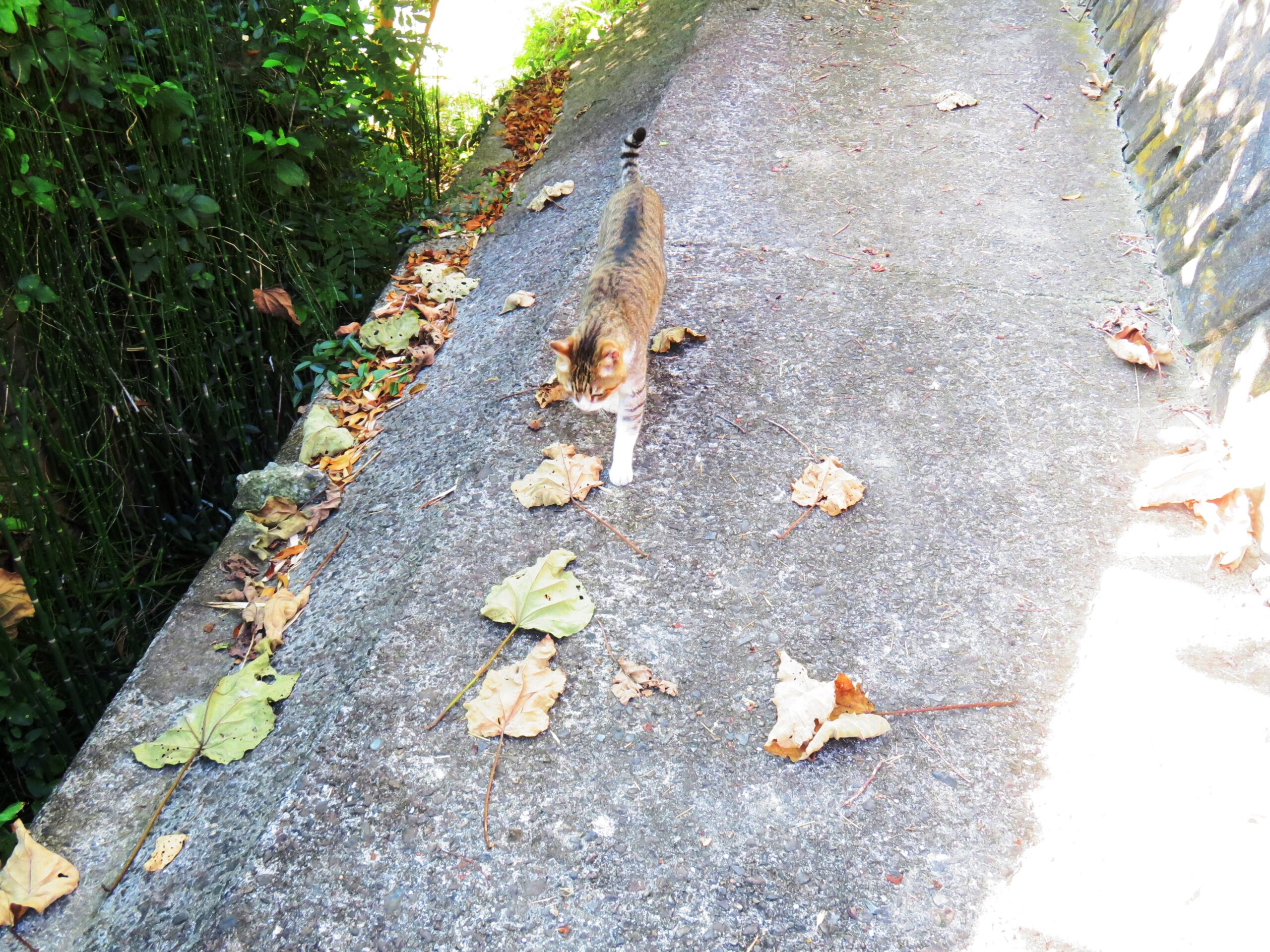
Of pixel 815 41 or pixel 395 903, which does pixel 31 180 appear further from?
pixel 815 41

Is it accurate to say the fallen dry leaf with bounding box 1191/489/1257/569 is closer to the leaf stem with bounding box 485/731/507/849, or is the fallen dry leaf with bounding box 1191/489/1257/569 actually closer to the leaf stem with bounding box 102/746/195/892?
the leaf stem with bounding box 485/731/507/849

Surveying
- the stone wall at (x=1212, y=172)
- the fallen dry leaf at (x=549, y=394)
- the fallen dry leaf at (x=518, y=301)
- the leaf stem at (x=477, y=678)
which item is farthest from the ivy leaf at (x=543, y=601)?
the stone wall at (x=1212, y=172)

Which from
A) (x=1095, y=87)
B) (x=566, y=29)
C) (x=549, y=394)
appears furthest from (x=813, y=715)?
(x=566, y=29)

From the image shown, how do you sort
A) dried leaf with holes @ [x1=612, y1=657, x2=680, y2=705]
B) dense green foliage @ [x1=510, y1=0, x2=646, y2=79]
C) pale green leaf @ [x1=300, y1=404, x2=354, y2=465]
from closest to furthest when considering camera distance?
dried leaf with holes @ [x1=612, y1=657, x2=680, y2=705] < pale green leaf @ [x1=300, y1=404, x2=354, y2=465] < dense green foliage @ [x1=510, y1=0, x2=646, y2=79]

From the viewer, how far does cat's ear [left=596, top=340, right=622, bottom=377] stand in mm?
2725

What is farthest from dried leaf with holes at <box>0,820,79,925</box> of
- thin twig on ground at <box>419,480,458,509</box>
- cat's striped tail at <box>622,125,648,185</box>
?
cat's striped tail at <box>622,125,648,185</box>

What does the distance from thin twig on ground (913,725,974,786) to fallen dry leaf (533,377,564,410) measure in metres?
1.74

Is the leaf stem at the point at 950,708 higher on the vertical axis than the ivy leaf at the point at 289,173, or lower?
lower

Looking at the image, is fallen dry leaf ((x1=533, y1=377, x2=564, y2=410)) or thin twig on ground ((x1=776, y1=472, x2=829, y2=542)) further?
fallen dry leaf ((x1=533, y1=377, x2=564, y2=410))

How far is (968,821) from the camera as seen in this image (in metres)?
2.05

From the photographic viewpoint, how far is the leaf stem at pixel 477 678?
2237 millimetres

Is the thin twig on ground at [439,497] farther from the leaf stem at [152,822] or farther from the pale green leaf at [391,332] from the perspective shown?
the pale green leaf at [391,332]

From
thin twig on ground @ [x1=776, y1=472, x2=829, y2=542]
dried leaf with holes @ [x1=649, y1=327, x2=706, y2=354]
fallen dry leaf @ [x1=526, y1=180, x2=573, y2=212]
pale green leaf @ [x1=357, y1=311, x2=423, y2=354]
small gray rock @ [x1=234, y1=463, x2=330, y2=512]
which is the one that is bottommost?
small gray rock @ [x1=234, y1=463, x2=330, y2=512]

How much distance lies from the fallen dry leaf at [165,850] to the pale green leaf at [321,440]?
1570 millimetres
